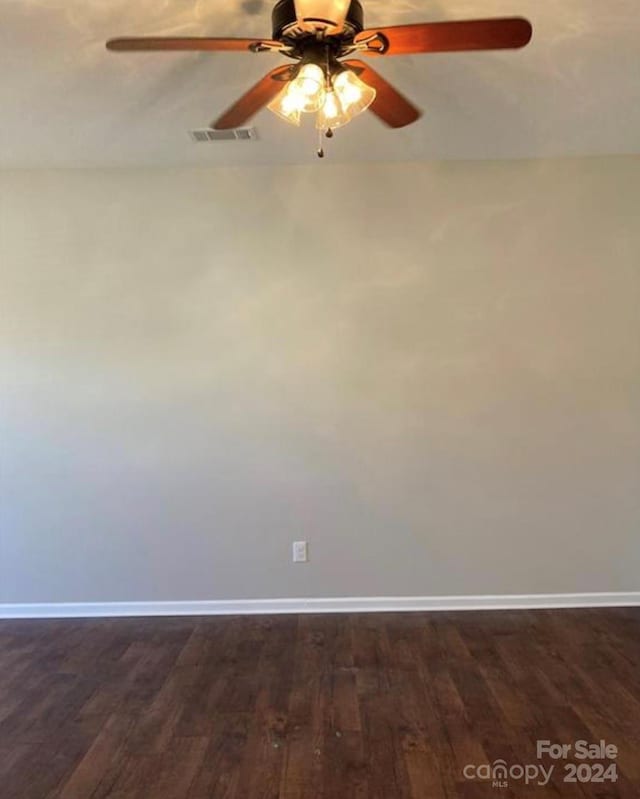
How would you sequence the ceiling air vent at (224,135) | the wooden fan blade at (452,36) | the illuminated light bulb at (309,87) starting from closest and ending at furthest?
the wooden fan blade at (452,36)
the illuminated light bulb at (309,87)
the ceiling air vent at (224,135)

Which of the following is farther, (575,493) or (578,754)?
(575,493)

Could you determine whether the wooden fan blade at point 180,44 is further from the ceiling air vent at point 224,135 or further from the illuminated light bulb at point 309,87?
the ceiling air vent at point 224,135

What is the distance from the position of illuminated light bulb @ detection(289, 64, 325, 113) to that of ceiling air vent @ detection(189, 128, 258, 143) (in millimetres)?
1168

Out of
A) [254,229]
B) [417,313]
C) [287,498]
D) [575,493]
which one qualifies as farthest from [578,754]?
[254,229]

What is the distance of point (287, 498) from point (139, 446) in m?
0.93

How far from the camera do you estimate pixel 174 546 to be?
3.47 m

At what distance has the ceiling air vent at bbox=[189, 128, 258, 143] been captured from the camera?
290cm

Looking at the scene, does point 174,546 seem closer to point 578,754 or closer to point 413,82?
point 578,754

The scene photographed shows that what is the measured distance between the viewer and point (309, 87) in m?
1.73

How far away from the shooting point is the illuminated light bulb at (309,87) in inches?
66.3

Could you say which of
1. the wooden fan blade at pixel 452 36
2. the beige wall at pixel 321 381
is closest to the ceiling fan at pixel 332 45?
the wooden fan blade at pixel 452 36

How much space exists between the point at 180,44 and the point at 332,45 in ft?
1.39

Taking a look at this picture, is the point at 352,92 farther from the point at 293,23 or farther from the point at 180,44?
the point at 180,44

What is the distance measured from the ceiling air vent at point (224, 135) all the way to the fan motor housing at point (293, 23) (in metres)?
1.32
